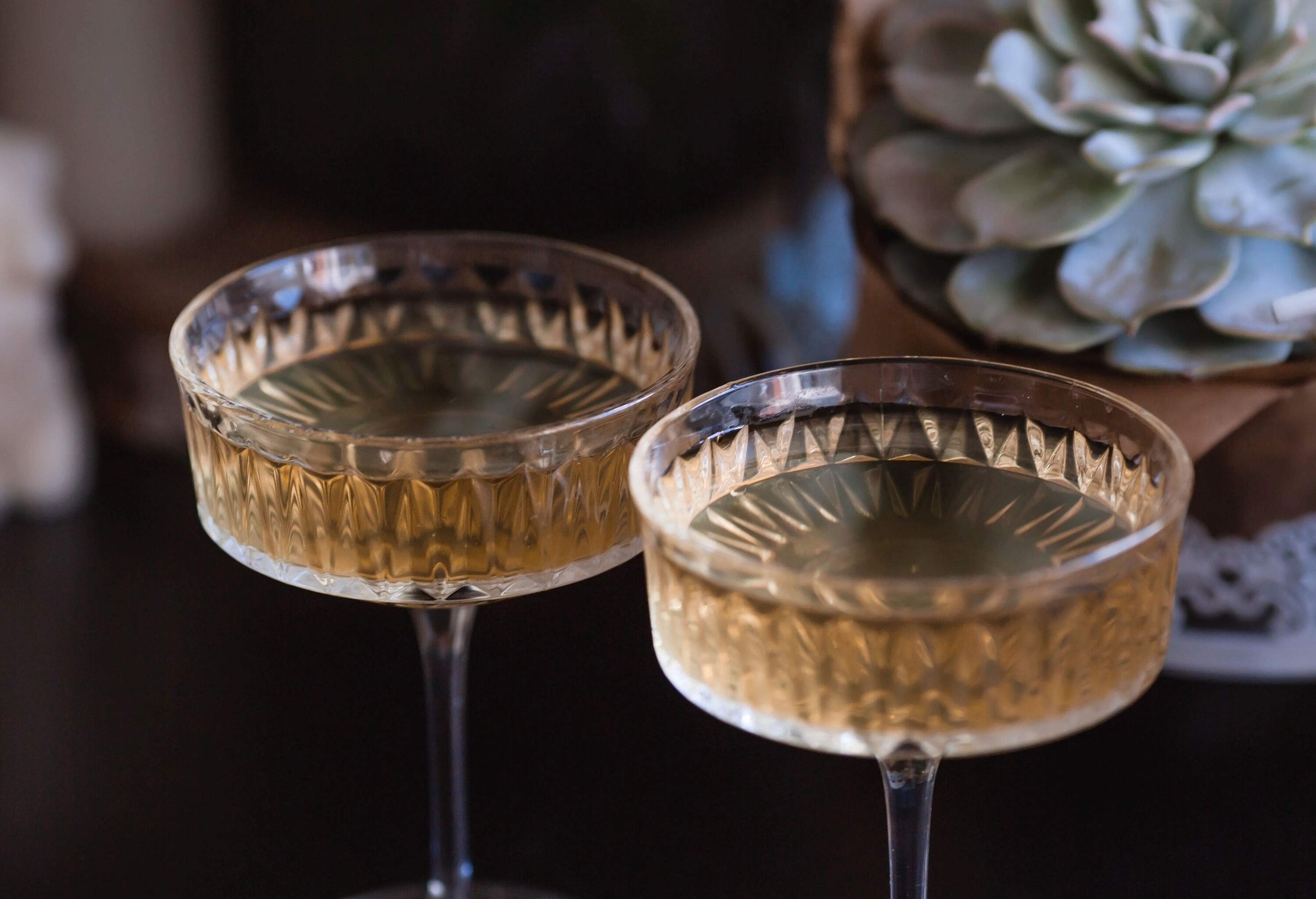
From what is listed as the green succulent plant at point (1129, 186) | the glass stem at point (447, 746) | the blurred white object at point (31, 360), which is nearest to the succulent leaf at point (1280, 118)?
the green succulent plant at point (1129, 186)

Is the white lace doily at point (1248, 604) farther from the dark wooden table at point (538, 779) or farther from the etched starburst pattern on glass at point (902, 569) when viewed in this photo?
the etched starburst pattern on glass at point (902, 569)

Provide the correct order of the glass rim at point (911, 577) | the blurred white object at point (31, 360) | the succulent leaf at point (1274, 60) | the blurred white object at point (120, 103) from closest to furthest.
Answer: the glass rim at point (911, 577), the succulent leaf at point (1274, 60), the blurred white object at point (31, 360), the blurred white object at point (120, 103)

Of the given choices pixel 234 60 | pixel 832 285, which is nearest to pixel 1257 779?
pixel 832 285

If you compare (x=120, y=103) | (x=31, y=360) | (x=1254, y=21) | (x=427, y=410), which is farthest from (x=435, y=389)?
(x=120, y=103)

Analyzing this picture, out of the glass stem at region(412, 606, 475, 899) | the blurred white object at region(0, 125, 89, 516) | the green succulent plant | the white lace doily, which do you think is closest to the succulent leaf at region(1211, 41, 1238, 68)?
Result: the green succulent plant

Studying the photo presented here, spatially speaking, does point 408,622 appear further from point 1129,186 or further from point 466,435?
point 1129,186

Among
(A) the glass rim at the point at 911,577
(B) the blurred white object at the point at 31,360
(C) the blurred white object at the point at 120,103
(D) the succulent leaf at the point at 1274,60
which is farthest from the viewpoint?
(C) the blurred white object at the point at 120,103

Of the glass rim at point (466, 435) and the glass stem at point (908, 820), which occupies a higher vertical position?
the glass rim at point (466, 435)

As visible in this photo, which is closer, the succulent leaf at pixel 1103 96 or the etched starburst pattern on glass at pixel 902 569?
the etched starburst pattern on glass at pixel 902 569
